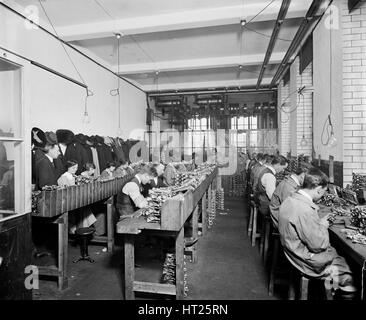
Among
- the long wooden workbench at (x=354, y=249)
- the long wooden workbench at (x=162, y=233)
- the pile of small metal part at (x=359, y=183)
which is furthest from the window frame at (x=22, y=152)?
the pile of small metal part at (x=359, y=183)

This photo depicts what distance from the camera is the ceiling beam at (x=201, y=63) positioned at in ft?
25.9

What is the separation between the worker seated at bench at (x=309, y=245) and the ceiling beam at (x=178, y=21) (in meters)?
4.09

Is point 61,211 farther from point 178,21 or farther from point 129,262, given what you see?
point 178,21

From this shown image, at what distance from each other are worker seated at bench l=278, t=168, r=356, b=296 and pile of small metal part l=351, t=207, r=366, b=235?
0.38 metres

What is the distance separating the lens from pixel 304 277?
2533 millimetres

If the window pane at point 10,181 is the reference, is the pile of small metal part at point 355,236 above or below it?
below

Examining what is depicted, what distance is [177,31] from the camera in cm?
646

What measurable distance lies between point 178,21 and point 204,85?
5643 millimetres

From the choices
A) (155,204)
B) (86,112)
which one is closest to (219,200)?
(86,112)

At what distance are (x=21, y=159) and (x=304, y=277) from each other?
3.11 metres

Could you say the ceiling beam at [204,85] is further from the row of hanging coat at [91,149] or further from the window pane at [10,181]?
the window pane at [10,181]

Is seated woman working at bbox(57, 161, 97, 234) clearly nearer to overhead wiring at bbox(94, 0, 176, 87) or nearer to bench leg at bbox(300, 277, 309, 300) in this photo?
overhead wiring at bbox(94, 0, 176, 87)
